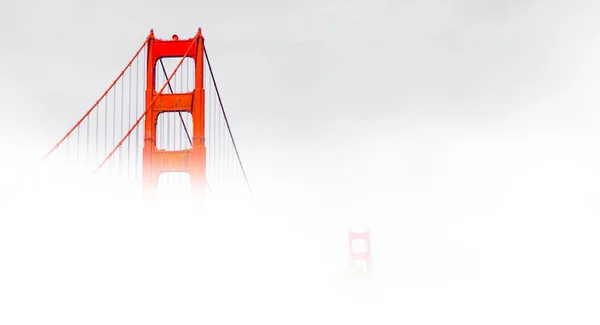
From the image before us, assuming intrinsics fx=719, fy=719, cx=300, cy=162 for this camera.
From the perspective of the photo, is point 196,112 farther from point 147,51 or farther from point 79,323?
point 79,323

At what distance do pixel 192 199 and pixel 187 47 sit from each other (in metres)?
5.14

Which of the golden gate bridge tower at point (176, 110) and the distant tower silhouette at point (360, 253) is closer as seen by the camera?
the golden gate bridge tower at point (176, 110)

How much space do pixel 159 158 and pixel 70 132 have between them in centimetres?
324

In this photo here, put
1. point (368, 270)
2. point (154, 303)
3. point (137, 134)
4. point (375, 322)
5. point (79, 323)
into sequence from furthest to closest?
point (368, 270) → point (375, 322) → point (137, 134) → point (154, 303) → point (79, 323)

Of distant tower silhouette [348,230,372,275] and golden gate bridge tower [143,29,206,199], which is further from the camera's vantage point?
distant tower silhouette [348,230,372,275]

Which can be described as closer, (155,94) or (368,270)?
(155,94)

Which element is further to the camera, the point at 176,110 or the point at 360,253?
the point at 360,253

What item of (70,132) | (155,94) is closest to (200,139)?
(155,94)

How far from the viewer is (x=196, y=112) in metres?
21.4

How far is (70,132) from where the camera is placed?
22438mm

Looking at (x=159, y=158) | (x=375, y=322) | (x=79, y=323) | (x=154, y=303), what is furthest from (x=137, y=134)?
(x=375, y=322)

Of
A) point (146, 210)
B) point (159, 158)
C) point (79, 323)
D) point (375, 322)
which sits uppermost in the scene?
point (159, 158)

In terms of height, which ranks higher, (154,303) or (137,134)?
(137,134)

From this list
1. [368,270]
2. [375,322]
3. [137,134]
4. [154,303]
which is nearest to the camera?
[154,303]
